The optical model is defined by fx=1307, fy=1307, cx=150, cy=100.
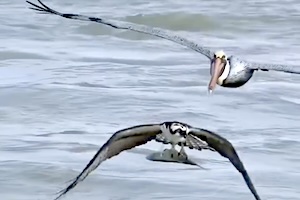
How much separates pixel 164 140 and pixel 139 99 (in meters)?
6.17

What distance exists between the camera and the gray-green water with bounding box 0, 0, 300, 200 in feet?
28.9

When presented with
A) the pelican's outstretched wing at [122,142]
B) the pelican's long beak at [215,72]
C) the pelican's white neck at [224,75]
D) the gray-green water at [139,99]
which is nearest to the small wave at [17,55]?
the gray-green water at [139,99]

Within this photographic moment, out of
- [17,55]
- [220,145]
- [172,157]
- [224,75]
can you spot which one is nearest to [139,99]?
[17,55]

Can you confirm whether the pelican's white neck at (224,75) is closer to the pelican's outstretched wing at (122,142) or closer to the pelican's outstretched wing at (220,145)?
the pelican's outstretched wing at (220,145)

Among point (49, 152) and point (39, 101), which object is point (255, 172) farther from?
point (39, 101)

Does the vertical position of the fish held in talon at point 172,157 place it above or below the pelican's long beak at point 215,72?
below

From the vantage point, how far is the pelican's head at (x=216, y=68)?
6.28m

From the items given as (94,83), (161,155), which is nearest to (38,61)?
(94,83)

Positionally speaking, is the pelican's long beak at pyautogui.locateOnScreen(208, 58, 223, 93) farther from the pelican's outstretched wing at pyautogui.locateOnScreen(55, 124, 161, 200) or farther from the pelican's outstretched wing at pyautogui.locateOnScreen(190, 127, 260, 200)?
the pelican's outstretched wing at pyautogui.locateOnScreen(55, 124, 161, 200)

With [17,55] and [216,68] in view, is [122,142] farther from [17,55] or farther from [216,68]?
[17,55]

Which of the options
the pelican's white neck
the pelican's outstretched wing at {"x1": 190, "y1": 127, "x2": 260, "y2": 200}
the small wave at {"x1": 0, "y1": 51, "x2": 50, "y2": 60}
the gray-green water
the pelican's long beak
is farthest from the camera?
the small wave at {"x1": 0, "y1": 51, "x2": 50, "y2": 60}

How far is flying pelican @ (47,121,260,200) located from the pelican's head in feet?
1.01

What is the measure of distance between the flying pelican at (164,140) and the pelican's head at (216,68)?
307 mm

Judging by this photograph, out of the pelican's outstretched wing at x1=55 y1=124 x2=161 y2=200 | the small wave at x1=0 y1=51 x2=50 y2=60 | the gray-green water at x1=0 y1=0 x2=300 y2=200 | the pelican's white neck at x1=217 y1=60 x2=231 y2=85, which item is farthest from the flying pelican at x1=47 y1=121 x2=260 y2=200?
the small wave at x1=0 y1=51 x2=50 y2=60
